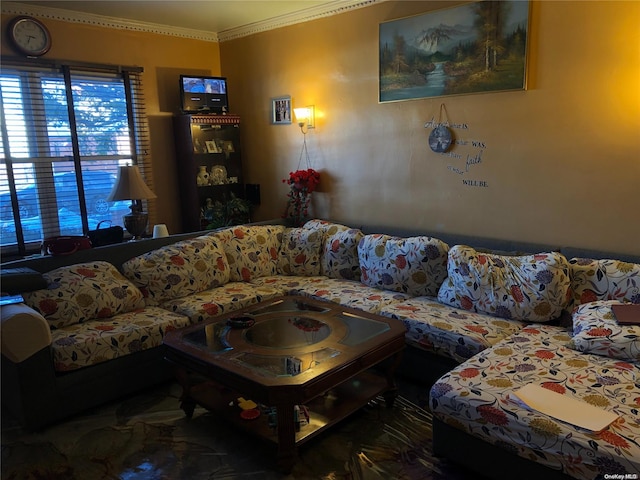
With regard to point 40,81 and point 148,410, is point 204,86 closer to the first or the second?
point 40,81

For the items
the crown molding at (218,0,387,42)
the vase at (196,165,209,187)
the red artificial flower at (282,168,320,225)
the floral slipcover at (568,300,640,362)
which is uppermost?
the crown molding at (218,0,387,42)

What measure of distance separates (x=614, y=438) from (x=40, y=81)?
4.62 metres

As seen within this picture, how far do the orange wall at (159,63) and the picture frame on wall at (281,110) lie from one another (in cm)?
94

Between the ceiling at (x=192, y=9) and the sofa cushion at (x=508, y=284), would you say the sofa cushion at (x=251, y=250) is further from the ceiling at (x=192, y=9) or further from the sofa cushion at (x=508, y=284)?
the ceiling at (x=192, y=9)

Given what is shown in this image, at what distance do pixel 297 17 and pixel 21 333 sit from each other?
344 centimetres

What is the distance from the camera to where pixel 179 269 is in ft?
11.6

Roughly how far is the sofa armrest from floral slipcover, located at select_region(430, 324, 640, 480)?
79.0 inches

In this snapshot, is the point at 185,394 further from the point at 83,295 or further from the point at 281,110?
the point at 281,110

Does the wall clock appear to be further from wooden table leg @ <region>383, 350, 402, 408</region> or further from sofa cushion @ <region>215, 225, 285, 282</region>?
wooden table leg @ <region>383, 350, 402, 408</region>

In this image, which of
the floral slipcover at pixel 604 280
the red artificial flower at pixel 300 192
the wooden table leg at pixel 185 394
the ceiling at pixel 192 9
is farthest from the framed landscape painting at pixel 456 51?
the wooden table leg at pixel 185 394

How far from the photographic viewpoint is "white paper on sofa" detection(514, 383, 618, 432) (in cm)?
181

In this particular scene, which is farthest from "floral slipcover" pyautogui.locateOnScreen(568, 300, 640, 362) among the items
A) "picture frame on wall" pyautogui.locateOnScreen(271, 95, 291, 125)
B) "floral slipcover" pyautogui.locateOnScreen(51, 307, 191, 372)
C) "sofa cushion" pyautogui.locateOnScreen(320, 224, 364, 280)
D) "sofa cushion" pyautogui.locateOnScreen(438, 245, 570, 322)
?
"picture frame on wall" pyautogui.locateOnScreen(271, 95, 291, 125)

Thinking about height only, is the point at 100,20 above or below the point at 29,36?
above

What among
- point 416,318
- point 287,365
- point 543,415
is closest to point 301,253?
point 416,318
